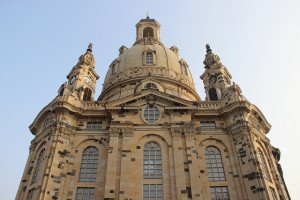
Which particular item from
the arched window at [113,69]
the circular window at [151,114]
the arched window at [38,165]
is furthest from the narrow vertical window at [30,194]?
the arched window at [113,69]

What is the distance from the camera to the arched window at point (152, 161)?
28645mm

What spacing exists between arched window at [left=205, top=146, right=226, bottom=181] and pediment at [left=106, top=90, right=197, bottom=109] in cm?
496

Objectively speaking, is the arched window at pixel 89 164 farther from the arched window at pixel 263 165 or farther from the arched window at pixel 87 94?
the arched window at pixel 263 165

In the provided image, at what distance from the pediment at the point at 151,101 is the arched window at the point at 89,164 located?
5.20m

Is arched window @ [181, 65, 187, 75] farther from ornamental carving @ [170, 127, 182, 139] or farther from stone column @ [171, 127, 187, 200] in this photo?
stone column @ [171, 127, 187, 200]

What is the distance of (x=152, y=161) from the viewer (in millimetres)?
29641

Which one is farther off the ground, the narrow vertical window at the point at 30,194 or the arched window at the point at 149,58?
the arched window at the point at 149,58

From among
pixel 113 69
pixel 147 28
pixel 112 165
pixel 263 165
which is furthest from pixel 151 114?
pixel 147 28

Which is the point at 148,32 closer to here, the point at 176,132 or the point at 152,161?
the point at 176,132

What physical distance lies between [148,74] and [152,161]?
16.3 m

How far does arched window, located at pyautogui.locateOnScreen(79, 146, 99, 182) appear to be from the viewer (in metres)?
29.1

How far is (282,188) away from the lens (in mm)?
30656

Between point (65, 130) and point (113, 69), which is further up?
point (113, 69)

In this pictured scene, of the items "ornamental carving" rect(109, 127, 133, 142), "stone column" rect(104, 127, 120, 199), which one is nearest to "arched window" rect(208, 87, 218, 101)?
"ornamental carving" rect(109, 127, 133, 142)
